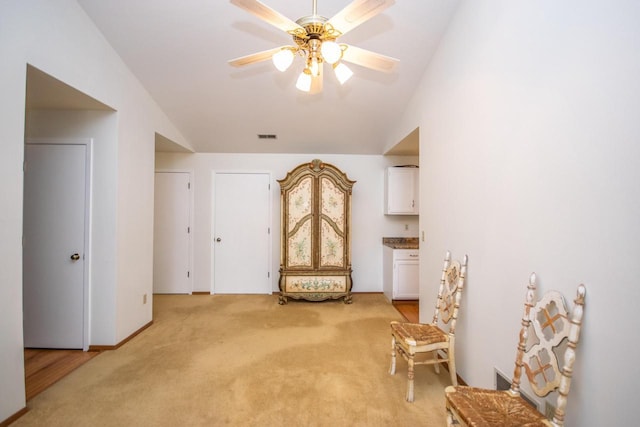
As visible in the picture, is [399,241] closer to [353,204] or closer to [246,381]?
[353,204]

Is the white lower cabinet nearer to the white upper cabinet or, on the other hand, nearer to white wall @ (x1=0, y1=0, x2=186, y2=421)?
the white upper cabinet

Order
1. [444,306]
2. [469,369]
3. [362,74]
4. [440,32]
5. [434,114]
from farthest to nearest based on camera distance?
[362,74], [434,114], [440,32], [444,306], [469,369]

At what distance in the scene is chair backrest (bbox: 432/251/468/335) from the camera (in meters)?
2.20

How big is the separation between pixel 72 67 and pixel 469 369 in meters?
3.66

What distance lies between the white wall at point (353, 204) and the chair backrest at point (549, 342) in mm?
3373

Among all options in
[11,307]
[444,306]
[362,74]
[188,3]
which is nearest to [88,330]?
[11,307]

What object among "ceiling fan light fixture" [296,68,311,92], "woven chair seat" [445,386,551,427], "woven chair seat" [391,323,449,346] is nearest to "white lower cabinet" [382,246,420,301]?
"woven chair seat" [391,323,449,346]

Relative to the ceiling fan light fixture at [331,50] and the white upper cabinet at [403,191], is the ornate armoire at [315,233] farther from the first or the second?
the ceiling fan light fixture at [331,50]

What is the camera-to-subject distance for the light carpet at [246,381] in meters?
1.94

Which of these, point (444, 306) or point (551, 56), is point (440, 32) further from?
point (444, 306)

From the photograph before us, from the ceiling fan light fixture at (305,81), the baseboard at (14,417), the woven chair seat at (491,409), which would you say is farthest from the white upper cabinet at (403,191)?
the baseboard at (14,417)

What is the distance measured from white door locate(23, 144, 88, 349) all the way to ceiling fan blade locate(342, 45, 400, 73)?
2.59 meters

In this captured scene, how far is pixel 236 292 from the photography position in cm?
492

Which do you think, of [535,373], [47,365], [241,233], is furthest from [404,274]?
[47,365]
